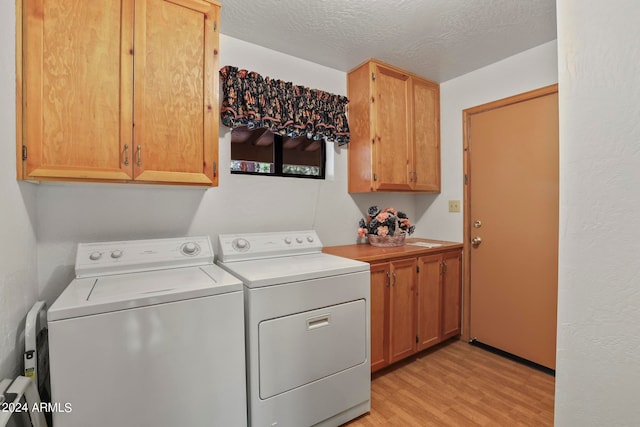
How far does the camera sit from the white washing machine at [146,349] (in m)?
1.04

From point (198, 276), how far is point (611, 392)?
151 cm

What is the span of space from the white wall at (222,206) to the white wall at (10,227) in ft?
1.02

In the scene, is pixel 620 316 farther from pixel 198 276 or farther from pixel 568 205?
pixel 198 276

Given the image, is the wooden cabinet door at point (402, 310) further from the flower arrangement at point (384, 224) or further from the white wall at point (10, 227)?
the white wall at point (10, 227)

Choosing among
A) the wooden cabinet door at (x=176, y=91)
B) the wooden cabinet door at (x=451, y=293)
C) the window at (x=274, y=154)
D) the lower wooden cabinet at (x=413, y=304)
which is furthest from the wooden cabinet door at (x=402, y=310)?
the wooden cabinet door at (x=176, y=91)

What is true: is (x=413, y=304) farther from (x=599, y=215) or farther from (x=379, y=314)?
(x=599, y=215)

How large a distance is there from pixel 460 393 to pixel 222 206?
2073 millimetres

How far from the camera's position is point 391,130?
8.34 feet

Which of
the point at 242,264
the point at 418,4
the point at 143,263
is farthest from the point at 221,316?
the point at 418,4

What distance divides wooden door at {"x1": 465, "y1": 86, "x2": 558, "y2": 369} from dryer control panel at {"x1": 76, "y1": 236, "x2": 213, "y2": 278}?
7.56 ft

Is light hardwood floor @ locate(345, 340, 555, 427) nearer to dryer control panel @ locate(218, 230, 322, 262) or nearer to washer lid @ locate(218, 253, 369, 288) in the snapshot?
washer lid @ locate(218, 253, 369, 288)

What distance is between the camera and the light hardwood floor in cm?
171

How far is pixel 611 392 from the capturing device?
56 centimetres

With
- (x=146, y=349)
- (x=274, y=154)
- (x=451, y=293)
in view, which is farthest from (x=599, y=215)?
(x=451, y=293)
